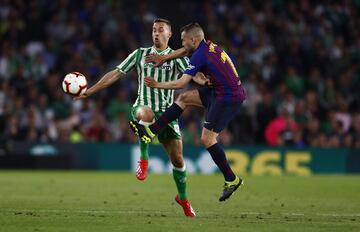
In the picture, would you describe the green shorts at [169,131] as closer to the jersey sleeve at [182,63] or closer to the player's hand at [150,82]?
the player's hand at [150,82]

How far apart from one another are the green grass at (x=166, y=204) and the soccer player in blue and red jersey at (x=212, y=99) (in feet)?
2.42

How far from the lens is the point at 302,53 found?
26172 millimetres

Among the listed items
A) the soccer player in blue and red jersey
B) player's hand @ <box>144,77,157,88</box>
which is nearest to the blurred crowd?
the soccer player in blue and red jersey

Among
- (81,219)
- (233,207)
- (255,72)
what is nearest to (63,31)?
(255,72)

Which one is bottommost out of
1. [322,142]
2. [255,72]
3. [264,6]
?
[322,142]

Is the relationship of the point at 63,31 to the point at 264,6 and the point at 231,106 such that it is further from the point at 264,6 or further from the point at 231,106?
the point at 231,106

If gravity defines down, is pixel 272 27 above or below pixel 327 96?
above

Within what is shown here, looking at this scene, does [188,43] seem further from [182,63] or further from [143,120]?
[143,120]

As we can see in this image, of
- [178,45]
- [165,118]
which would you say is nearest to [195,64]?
[165,118]

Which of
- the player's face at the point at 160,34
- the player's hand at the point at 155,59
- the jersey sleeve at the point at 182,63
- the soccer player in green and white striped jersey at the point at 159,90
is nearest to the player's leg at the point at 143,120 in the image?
the soccer player in green and white striped jersey at the point at 159,90

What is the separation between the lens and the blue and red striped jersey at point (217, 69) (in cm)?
1156

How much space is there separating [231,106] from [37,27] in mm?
14013

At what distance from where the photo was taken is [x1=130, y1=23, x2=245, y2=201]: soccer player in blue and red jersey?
11.6 metres

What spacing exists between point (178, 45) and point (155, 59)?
12927 mm
